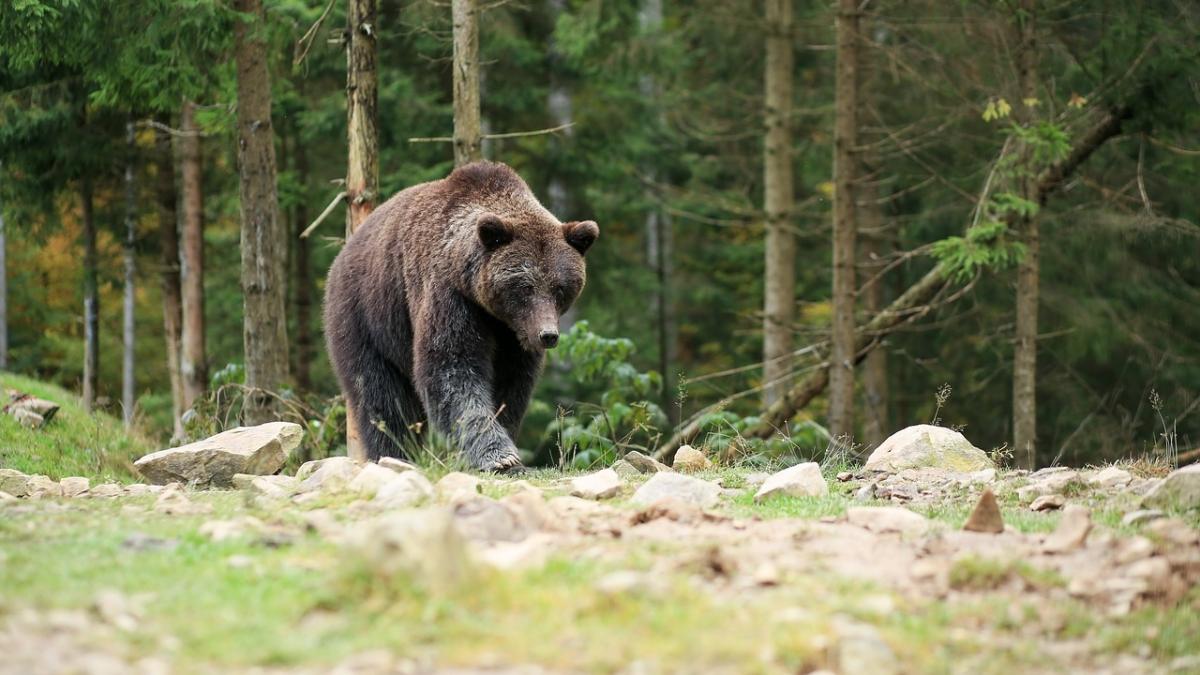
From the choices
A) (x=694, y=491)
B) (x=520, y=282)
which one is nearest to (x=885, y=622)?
(x=694, y=491)

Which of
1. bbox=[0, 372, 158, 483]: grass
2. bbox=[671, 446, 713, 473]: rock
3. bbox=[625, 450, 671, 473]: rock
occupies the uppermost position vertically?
bbox=[625, 450, 671, 473]: rock

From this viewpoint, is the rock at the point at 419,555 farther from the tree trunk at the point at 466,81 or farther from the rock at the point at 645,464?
the tree trunk at the point at 466,81

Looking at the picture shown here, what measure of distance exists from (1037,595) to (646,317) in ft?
74.3

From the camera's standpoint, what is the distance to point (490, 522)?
5.43 metres

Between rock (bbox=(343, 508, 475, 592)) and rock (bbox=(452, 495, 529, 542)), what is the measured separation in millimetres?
901

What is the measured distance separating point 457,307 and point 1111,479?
15.1ft

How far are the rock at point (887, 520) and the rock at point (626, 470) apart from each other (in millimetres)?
2120

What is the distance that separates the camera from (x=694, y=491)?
6.81 meters

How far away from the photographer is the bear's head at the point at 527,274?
914 centimetres

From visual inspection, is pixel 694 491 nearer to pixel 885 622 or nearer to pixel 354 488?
pixel 354 488

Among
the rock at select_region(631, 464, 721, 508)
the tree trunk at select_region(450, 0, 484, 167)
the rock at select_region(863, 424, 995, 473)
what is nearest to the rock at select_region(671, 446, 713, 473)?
the rock at select_region(863, 424, 995, 473)

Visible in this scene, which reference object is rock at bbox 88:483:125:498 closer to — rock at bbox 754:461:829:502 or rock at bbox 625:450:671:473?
rock at bbox 625:450:671:473

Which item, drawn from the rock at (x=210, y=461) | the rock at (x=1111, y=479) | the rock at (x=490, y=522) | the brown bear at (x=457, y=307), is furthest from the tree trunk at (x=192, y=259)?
the rock at (x=1111, y=479)

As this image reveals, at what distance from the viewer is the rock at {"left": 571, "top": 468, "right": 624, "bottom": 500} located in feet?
22.7
